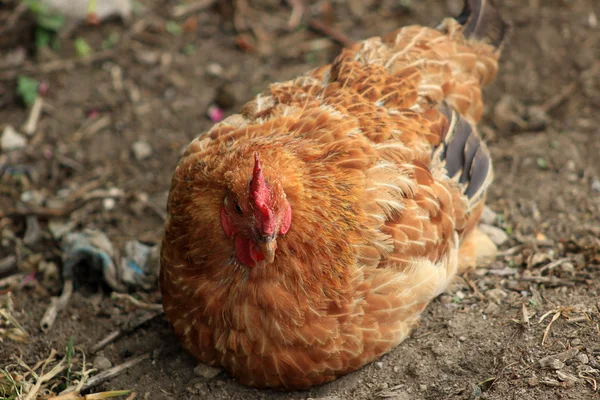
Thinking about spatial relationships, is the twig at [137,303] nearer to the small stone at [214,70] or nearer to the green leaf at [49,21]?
the small stone at [214,70]

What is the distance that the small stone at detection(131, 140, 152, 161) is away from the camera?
4.98m

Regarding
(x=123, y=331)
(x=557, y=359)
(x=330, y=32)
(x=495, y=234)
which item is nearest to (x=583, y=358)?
(x=557, y=359)

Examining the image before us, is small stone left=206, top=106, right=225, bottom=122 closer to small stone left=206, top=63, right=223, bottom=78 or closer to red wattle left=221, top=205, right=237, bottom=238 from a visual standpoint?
small stone left=206, top=63, right=223, bottom=78

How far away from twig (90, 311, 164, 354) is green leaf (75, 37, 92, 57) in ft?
8.85

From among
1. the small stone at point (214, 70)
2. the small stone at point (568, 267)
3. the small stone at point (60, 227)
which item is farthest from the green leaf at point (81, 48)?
the small stone at point (568, 267)

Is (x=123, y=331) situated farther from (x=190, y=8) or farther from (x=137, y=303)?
(x=190, y=8)

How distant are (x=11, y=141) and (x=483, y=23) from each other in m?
3.50

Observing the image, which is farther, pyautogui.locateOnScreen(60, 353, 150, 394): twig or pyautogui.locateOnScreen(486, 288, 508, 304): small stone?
pyautogui.locateOnScreen(486, 288, 508, 304): small stone

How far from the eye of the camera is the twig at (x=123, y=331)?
3.56 meters

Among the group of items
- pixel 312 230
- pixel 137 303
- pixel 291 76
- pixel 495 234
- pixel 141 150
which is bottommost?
pixel 495 234

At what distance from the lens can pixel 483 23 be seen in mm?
4289

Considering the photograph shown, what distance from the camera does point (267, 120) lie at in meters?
3.36

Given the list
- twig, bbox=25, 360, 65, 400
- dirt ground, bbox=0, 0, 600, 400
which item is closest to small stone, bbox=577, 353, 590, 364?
dirt ground, bbox=0, 0, 600, 400

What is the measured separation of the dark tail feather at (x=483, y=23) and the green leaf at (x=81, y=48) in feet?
9.97
